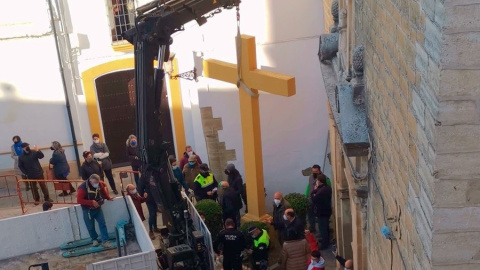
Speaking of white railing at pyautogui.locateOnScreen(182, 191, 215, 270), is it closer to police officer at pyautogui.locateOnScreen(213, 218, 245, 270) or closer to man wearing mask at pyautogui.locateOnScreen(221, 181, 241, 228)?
police officer at pyautogui.locateOnScreen(213, 218, 245, 270)

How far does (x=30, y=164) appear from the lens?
45.8 feet

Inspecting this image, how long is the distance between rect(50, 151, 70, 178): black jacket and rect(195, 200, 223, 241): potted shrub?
333cm

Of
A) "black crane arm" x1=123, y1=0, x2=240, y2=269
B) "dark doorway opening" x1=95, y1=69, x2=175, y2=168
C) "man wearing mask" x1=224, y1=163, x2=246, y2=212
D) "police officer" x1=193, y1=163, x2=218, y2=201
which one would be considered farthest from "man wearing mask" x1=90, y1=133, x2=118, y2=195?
"black crane arm" x1=123, y1=0, x2=240, y2=269

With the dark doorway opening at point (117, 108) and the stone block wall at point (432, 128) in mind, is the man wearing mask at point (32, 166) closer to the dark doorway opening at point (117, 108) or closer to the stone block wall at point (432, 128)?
the dark doorway opening at point (117, 108)

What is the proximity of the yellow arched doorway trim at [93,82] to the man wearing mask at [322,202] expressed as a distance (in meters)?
5.91

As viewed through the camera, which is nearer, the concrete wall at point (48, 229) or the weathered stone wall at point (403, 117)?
the weathered stone wall at point (403, 117)

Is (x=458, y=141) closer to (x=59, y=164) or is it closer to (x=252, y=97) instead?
(x=252, y=97)

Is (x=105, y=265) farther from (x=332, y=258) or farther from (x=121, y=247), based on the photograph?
(x=332, y=258)

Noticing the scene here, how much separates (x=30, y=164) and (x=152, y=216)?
3.08 m

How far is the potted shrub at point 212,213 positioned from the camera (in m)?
12.5

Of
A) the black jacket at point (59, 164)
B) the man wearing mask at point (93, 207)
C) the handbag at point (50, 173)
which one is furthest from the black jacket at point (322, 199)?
the handbag at point (50, 173)

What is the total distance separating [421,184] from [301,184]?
1039cm

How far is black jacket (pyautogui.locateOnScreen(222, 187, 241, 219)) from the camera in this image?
40.3 ft

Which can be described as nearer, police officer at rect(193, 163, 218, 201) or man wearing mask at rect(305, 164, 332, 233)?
man wearing mask at rect(305, 164, 332, 233)
